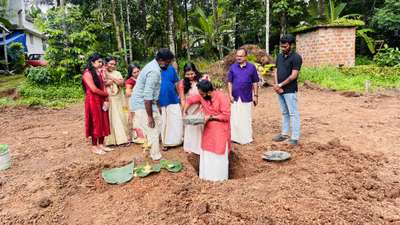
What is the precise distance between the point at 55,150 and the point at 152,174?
257 centimetres

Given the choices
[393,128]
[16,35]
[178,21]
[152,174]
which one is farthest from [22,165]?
[16,35]

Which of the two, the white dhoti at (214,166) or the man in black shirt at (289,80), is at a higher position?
the man in black shirt at (289,80)

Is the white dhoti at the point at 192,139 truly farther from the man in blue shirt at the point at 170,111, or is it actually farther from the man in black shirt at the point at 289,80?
the man in black shirt at the point at 289,80

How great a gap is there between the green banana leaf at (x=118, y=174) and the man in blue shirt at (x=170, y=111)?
3.21 ft

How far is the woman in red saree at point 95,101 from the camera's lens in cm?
523

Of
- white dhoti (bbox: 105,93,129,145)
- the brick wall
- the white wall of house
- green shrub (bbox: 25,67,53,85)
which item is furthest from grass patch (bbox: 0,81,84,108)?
the white wall of house

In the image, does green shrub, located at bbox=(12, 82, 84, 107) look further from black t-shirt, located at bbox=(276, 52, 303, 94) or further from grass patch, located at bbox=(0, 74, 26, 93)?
black t-shirt, located at bbox=(276, 52, 303, 94)

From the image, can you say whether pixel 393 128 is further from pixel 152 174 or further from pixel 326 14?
pixel 326 14

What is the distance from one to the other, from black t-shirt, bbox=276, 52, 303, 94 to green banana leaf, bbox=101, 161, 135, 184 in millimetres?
2550

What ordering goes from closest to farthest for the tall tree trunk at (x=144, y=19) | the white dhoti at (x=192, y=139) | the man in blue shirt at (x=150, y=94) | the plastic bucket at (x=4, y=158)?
the man in blue shirt at (x=150, y=94)
the plastic bucket at (x=4, y=158)
the white dhoti at (x=192, y=139)
the tall tree trunk at (x=144, y=19)

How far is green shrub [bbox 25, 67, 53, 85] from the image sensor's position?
12.9 meters

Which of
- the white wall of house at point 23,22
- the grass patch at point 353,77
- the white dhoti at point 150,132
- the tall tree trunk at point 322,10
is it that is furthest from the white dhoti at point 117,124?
the white wall of house at point 23,22

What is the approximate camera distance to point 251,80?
5793 millimetres

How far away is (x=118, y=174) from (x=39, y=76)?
32.7 feet
